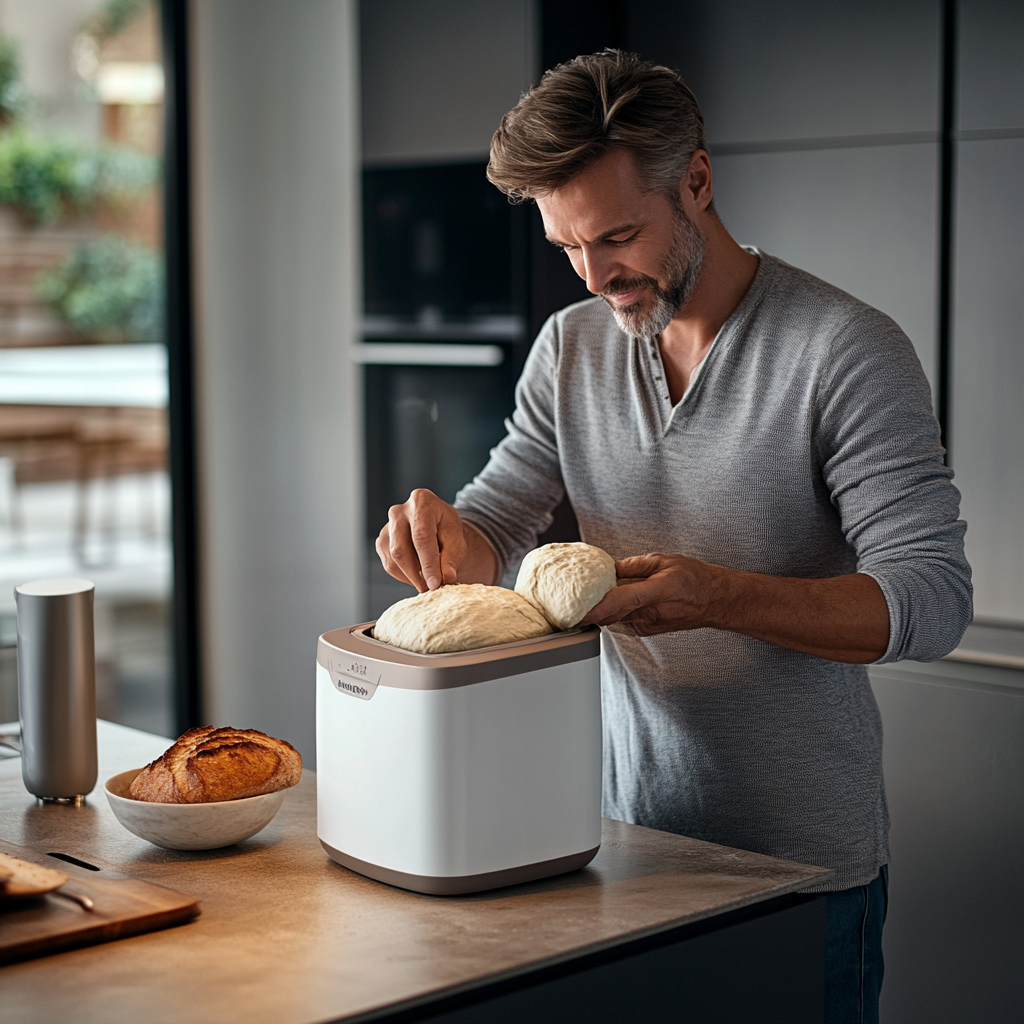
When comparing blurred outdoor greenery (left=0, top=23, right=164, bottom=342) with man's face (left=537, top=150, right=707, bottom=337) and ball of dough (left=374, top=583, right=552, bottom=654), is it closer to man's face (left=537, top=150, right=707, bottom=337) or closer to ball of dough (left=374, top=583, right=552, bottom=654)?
man's face (left=537, top=150, right=707, bottom=337)

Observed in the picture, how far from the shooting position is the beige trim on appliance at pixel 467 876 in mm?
1156

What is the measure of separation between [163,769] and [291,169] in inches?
99.2

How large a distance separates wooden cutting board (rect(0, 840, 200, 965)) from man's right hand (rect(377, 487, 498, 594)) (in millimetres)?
439

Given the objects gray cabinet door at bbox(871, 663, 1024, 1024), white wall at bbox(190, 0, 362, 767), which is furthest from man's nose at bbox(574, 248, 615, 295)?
white wall at bbox(190, 0, 362, 767)

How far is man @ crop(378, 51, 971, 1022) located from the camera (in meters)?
1.39

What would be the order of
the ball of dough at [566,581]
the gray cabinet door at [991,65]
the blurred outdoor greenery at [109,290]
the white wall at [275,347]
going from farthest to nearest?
the blurred outdoor greenery at [109,290] → the white wall at [275,347] → the gray cabinet door at [991,65] → the ball of dough at [566,581]

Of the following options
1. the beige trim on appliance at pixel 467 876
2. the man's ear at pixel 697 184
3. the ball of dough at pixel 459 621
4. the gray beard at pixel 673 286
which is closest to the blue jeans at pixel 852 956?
the beige trim on appliance at pixel 467 876

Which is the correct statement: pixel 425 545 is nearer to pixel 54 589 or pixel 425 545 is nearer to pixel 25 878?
pixel 54 589

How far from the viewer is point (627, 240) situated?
1.49m

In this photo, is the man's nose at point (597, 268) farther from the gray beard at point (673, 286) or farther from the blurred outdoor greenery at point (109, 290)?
the blurred outdoor greenery at point (109, 290)

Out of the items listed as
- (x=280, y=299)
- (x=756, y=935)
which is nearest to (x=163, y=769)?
(x=756, y=935)

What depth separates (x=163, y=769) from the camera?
50.9 inches

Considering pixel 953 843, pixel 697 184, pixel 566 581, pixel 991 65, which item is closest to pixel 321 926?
pixel 566 581

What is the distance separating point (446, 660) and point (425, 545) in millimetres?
376
